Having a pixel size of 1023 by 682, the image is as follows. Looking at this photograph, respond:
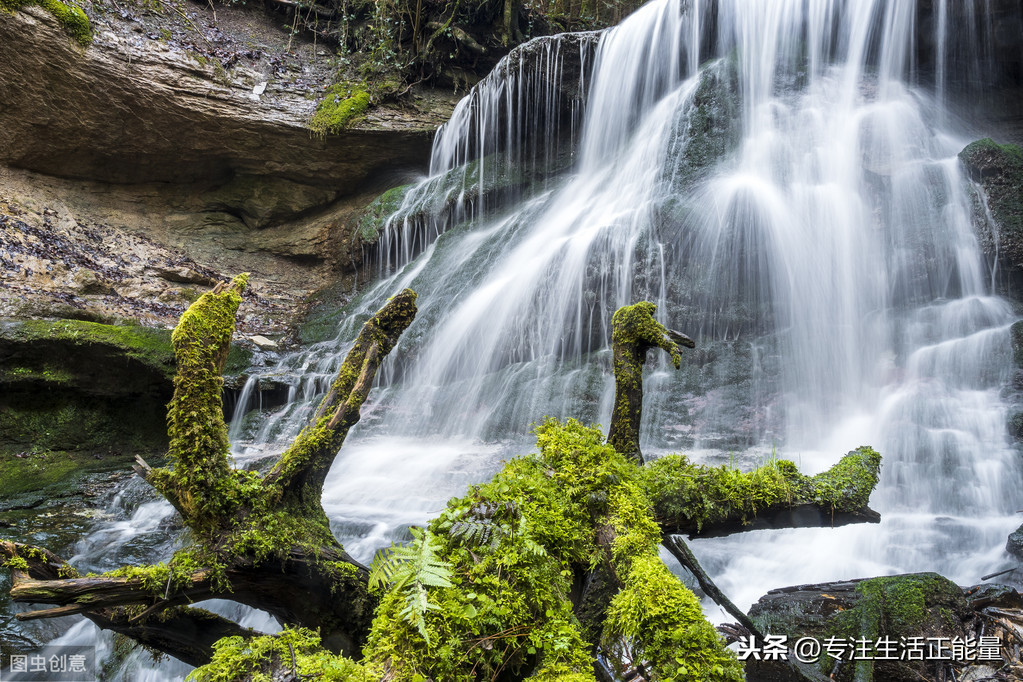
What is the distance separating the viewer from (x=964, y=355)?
7098mm

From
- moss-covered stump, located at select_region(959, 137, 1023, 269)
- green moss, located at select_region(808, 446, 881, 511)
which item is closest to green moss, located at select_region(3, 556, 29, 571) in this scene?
green moss, located at select_region(808, 446, 881, 511)

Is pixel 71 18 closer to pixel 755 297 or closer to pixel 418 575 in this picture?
pixel 755 297

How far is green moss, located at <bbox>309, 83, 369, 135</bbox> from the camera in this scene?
528 inches

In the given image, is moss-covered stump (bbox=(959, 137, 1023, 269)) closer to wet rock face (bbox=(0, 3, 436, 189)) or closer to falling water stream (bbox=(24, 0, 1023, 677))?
falling water stream (bbox=(24, 0, 1023, 677))

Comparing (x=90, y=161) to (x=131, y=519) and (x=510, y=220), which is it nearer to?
(x=510, y=220)

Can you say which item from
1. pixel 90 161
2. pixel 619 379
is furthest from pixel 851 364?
pixel 90 161

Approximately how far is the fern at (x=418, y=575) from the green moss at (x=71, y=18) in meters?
13.7

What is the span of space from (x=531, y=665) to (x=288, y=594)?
152 cm

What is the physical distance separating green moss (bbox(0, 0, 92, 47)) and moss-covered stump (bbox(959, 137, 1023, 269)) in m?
15.3

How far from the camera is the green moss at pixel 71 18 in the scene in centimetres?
1082

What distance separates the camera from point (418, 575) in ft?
4.93

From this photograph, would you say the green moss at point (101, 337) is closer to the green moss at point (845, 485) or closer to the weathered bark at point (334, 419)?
Answer: the weathered bark at point (334, 419)

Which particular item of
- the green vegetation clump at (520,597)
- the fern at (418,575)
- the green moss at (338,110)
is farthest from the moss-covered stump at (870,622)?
the green moss at (338,110)

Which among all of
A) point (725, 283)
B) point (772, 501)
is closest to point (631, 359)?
point (772, 501)
